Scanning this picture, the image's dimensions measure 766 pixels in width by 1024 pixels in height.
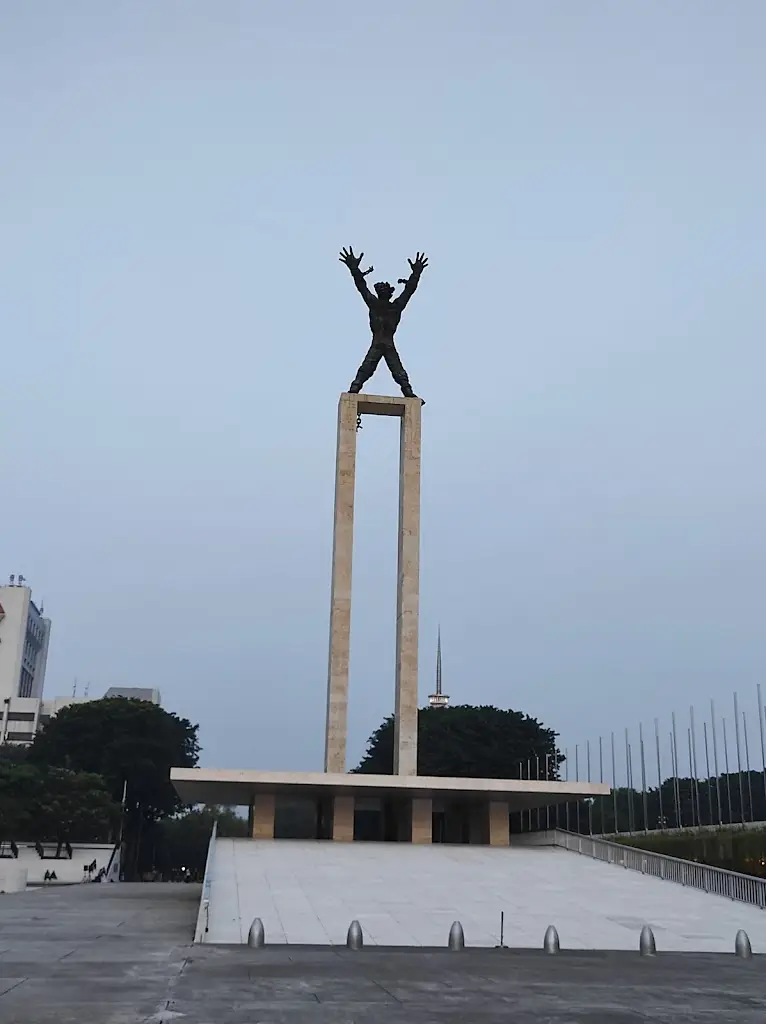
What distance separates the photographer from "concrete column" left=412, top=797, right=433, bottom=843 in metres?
33.8

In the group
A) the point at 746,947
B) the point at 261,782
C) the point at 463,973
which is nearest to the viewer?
the point at 463,973

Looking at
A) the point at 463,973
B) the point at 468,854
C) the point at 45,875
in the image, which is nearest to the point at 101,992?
the point at 463,973

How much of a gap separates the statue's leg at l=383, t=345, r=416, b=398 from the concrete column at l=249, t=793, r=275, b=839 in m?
15.7

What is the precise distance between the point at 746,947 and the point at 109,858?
1578 inches

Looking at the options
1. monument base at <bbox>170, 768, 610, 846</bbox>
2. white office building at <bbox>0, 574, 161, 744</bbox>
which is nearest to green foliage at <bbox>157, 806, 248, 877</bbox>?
white office building at <bbox>0, 574, 161, 744</bbox>

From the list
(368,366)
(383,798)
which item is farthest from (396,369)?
(383,798)

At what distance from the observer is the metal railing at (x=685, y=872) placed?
21641 millimetres

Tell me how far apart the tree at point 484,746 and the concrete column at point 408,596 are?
27.4 metres

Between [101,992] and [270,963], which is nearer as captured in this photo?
[101,992]

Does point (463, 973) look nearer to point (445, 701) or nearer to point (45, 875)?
point (45, 875)

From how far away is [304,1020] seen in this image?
8.45m

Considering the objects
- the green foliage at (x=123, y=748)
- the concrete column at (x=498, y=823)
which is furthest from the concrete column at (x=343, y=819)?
the green foliage at (x=123, y=748)

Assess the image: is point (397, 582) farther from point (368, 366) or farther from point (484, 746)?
point (484, 746)

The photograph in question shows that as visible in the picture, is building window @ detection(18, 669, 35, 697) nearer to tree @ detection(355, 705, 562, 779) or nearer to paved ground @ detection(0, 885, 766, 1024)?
tree @ detection(355, 705, 562, 779)
